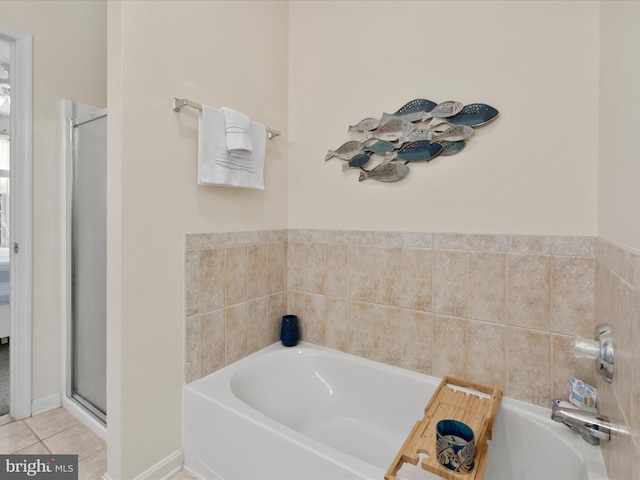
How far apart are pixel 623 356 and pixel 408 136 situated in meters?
1.18

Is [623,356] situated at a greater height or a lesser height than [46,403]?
greater

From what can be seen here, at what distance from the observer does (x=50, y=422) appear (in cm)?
174

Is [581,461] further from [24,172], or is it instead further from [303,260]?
[24,172]

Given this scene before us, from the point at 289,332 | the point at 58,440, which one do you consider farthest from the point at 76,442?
the point at 289,332

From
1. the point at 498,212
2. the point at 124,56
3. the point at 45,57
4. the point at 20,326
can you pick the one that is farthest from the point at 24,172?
the point at 498,212

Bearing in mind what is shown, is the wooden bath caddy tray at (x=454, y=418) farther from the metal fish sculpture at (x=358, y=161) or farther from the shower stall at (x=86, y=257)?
the shower stall at (x=86, y=257)

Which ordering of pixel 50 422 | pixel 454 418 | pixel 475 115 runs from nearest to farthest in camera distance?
pixel 454 418 → pixel 475 115 → pixel 50 422

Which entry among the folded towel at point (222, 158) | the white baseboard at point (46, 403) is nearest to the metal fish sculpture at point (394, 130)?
the folded towel at point (222, 158)

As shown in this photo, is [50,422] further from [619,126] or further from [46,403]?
[619,126]

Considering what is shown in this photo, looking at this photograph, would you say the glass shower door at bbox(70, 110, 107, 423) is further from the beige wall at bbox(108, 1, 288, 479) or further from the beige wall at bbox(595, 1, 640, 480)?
the beige wall at bbox(595, 1, 640, 480)

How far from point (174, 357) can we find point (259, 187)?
0.89m

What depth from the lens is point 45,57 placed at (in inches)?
72.0

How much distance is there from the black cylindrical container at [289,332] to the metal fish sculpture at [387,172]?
3.02 ft

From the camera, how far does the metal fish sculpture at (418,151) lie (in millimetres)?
1489
